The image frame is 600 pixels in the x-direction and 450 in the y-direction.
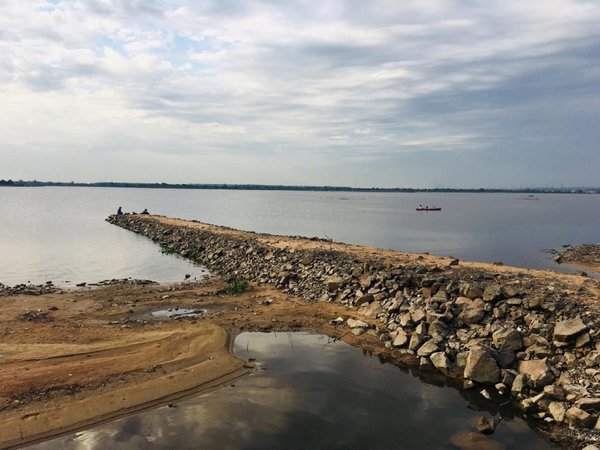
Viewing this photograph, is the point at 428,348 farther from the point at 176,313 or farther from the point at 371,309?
the point at 176,313

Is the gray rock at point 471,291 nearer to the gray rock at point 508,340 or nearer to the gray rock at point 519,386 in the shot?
the gray rock at point 508,340

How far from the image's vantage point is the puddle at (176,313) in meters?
15.9

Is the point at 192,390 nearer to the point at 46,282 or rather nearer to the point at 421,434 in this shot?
the point at 421,434

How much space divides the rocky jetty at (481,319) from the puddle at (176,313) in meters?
4.48

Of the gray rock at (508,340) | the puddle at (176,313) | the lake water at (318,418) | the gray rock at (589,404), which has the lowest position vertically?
the lake water at (318,418)

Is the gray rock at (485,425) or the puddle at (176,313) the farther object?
the puddle at (176,313)

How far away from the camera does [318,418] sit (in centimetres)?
935

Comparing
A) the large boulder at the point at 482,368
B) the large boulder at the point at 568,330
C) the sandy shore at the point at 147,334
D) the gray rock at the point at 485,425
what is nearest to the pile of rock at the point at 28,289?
the sandy shore at the point at 147,334

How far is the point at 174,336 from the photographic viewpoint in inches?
527

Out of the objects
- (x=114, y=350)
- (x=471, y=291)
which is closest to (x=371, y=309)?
(x=471, y=291)

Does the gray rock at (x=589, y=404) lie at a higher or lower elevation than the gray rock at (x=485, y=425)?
higher

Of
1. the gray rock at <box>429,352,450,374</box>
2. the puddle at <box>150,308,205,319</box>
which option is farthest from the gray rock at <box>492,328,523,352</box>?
the puddle at <box>150,308,205,319</box>

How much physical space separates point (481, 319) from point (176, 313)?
10.6 metres

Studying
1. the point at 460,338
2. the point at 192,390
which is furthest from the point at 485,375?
the point at 192,390
